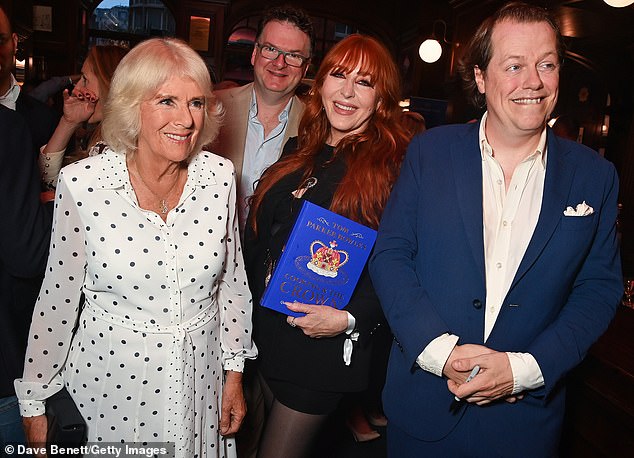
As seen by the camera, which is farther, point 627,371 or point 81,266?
point 627,371

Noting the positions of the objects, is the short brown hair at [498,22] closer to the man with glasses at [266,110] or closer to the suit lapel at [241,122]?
the man with glasses at [266,110]

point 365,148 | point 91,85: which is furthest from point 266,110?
point 365,148

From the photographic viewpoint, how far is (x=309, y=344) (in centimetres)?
201

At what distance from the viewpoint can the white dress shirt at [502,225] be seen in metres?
1.52

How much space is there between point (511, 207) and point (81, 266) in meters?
1.24

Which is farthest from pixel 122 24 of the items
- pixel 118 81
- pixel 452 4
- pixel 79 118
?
pixel 118 81

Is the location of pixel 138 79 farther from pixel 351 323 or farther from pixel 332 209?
pixel 351 323

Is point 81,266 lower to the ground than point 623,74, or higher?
lower

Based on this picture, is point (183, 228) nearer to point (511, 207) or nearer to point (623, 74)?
point (511, 207)

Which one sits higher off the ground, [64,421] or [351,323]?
[351,323]

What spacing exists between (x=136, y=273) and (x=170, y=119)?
46 centimetres

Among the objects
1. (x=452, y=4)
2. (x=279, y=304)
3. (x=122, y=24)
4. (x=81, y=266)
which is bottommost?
(x=279, y=304)

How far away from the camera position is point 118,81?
1.71m

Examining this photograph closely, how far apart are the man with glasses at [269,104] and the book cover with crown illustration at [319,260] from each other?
927mm
